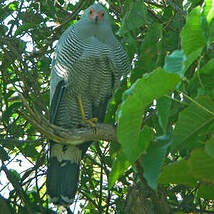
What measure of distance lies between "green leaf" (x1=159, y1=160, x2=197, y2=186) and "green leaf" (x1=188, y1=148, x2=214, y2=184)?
84 mm

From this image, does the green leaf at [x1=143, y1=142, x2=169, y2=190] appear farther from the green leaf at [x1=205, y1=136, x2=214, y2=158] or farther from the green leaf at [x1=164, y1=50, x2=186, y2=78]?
the green leaf at [x1=164, y1=50, x2=186, y2=78]

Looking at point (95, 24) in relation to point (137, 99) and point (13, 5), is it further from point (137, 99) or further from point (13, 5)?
point (137, 99)

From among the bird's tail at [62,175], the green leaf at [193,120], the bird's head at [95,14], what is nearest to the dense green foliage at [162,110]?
the green leaf at [193,120]

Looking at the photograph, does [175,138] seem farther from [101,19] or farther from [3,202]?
[101,19]

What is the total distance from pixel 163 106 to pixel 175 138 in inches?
5.1

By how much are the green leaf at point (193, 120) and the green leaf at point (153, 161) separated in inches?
2.3

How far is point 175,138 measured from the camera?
5.46ft

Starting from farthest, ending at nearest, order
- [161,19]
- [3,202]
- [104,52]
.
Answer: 1. [104,52]
2. [161,19]
3. [3,202]

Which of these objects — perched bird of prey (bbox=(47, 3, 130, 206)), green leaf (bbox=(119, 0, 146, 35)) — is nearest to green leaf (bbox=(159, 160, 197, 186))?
green leaf (bbox=(119, 0, 146, 35))

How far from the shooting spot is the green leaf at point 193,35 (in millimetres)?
1623

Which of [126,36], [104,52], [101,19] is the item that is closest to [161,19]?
[126,36]

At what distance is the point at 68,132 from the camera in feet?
8.82

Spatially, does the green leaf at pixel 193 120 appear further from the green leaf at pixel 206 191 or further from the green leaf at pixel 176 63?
the green leaf at pixel 206 191

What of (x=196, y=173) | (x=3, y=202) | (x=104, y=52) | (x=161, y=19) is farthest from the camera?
(x=104, y=52)
